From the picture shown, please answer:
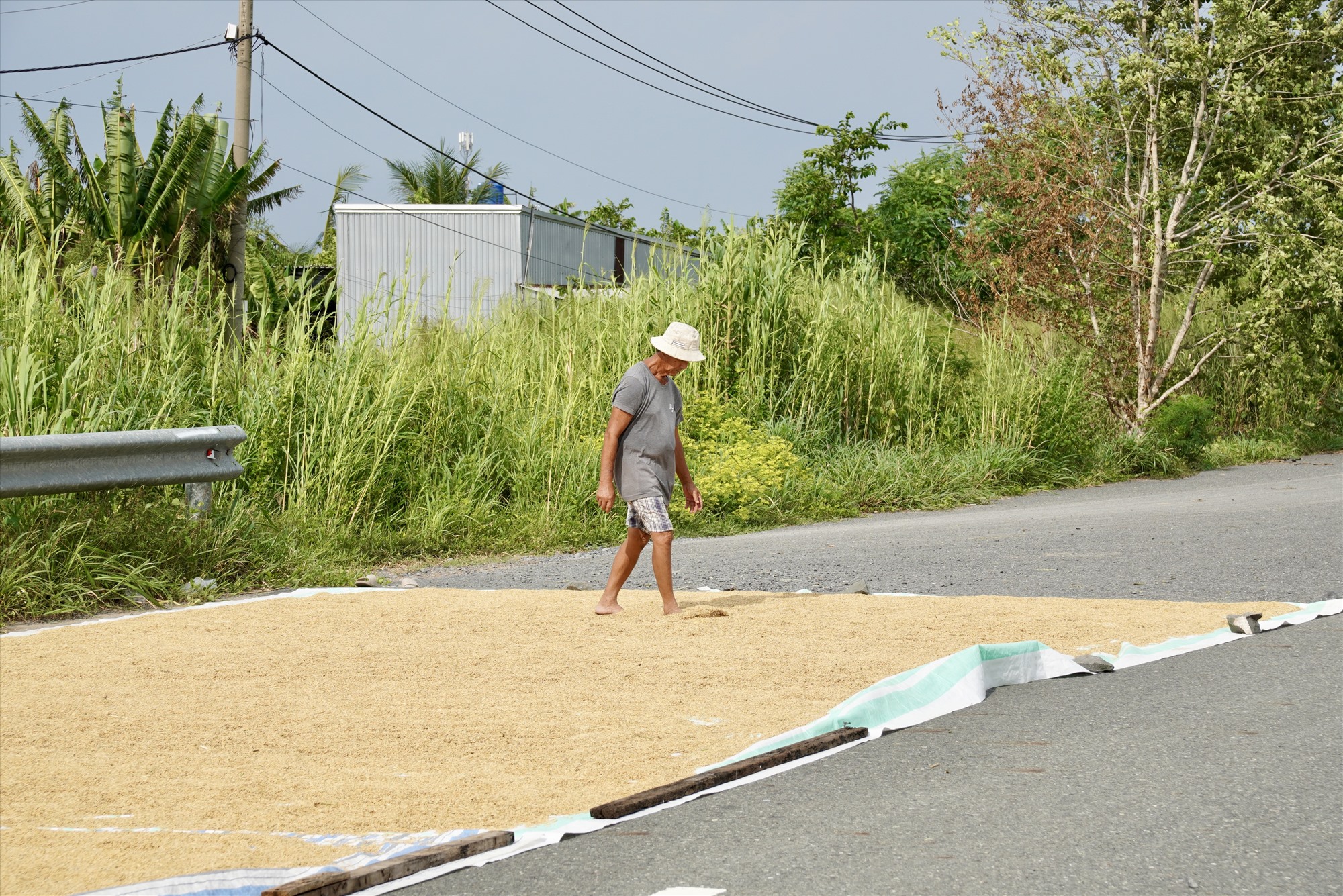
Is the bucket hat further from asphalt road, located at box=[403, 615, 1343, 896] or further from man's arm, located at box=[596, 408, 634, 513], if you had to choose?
asphalt road, located at box=[403, 615, 1343, 896]

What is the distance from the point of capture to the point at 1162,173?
18.8 meters

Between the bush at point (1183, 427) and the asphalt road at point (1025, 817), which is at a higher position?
the bush at point (1183, 427)

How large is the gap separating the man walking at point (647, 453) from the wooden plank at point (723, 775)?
2564 mm

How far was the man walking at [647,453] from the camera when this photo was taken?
24.3 feet

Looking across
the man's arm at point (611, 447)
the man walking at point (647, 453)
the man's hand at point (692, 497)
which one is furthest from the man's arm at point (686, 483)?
the man's arm at point (611, 447)

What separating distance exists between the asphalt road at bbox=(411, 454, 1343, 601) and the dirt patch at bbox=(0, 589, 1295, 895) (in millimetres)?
743

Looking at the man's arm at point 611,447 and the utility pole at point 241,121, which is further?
the utility pole at point 241,121

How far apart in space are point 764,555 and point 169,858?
699 cm

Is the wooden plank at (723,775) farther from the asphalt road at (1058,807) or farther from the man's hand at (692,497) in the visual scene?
the man's hand at (692,497)

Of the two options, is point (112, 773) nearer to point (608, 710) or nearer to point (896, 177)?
point (608, 710)

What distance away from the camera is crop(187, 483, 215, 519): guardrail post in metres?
8.58

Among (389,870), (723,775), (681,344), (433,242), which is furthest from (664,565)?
(433,242)

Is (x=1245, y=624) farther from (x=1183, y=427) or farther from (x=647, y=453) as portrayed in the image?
(x=1183, y=427)

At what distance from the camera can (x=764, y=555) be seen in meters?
10.2
